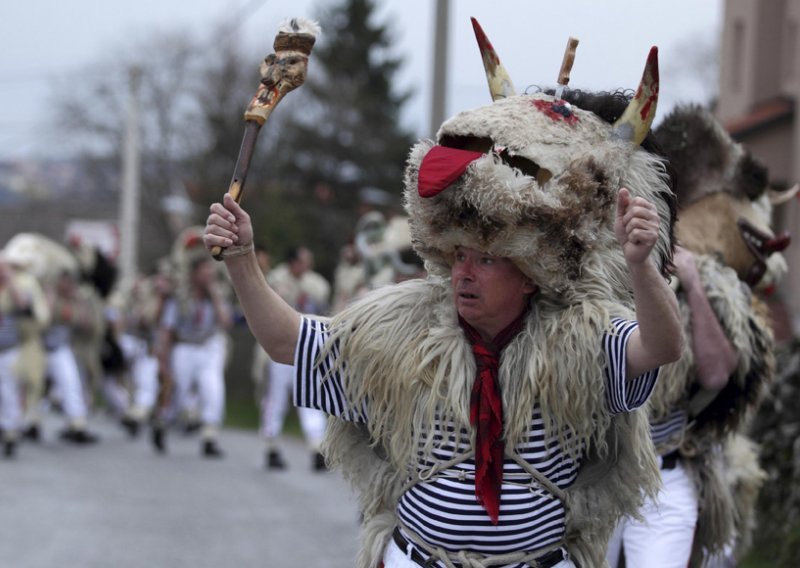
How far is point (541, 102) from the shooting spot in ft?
11.4

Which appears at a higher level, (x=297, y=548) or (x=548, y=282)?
(x=548, y=282)

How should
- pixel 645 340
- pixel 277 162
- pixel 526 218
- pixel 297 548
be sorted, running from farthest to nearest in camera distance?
1. pixel 277 162
2. pixel 297 548
3. pixel 526 218
4. pixel 645 340

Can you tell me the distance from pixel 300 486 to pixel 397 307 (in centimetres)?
801

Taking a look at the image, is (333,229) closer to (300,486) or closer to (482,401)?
(300,486)

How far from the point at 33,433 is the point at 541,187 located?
12.3 m

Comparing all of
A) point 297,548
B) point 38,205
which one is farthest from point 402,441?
point 38,205

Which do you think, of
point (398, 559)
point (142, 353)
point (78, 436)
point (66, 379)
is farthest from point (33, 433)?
point (398, 559)

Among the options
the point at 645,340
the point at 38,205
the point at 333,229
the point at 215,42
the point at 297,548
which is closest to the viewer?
the point at 645,340

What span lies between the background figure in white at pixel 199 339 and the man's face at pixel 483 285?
374 inches

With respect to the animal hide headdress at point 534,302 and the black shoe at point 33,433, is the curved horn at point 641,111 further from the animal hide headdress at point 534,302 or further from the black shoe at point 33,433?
the black shoe at point 33,433

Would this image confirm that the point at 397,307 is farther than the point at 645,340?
Yes

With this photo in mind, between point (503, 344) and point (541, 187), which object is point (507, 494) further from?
point (541, 187)

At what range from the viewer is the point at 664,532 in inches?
177

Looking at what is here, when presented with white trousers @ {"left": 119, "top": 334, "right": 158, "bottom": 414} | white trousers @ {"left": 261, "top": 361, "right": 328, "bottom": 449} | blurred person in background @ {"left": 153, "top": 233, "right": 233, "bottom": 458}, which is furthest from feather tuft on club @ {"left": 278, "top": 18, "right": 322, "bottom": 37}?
white trousers @ {"left": 119, "top": 334, "right": 158, "bottom": 414}
